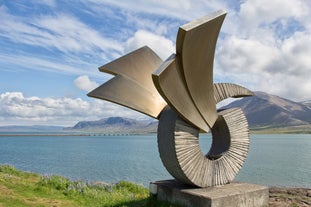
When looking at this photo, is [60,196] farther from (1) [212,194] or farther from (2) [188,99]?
(2) [188,99]

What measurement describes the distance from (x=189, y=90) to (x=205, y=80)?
0.57 metres

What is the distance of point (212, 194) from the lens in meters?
8.88

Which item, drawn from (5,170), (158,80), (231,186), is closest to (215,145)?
(231,186)

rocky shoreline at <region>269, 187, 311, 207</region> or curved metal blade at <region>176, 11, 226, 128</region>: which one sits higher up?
curved metal blade at <region>176, 11, 226, 128</region>

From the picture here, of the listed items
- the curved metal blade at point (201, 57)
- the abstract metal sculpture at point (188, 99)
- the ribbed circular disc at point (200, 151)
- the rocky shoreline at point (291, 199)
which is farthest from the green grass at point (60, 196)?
the rocky shoreline at point (291, 199)

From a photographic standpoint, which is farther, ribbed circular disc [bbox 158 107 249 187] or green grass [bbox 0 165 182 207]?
green grass [bbox 0 165 182 207]

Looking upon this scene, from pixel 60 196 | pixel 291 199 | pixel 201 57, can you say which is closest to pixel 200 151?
pixel 201 57

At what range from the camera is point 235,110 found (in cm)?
1088

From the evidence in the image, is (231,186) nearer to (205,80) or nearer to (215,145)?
(215,145)

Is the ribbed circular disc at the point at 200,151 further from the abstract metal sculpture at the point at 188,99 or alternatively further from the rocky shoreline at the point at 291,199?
the rocky shoreline at the point at 291,199

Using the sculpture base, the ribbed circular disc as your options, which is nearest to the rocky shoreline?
the sculpture base

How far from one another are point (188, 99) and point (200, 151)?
155cm

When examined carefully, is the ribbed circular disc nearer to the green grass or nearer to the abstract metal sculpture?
the abstract metal sculpture

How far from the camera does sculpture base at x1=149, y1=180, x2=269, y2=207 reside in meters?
8.67
